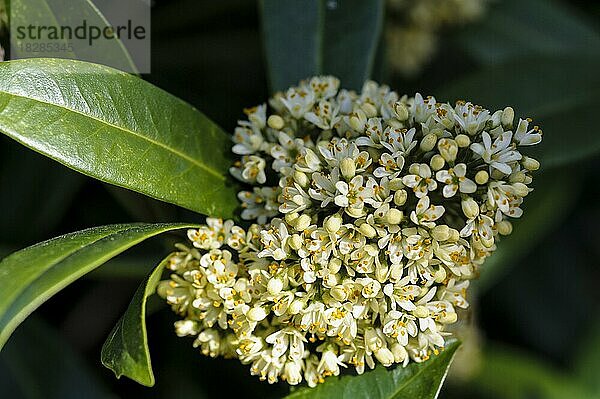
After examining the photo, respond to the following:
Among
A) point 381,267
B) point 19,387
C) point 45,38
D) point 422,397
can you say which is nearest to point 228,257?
point 381,267

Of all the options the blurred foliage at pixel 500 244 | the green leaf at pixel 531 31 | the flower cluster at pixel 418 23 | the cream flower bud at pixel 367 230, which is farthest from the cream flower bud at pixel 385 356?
the green leaf at pixel 531 31

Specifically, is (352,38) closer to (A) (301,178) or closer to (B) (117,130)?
(A) (301,178)

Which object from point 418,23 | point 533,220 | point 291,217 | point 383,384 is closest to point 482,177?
point 291,217

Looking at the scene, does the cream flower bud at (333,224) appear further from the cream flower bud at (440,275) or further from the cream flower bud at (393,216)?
the cream flower bud at (440,275)

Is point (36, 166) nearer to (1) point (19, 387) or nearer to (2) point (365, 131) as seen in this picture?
(1) point (19, 387)

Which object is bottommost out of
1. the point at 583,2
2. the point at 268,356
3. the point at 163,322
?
the point at 163,322
